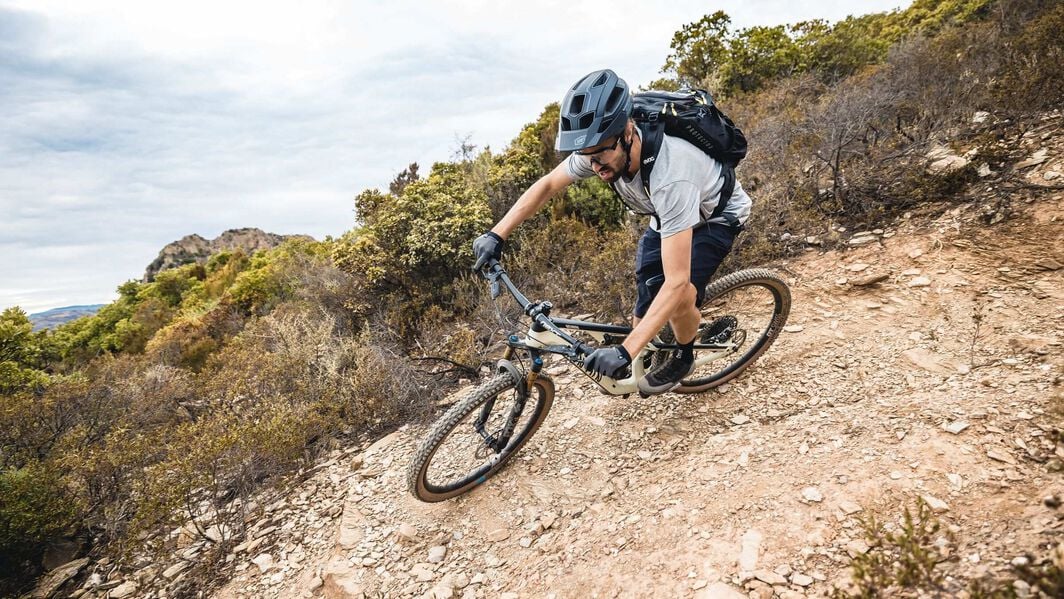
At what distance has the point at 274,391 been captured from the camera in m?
5.22

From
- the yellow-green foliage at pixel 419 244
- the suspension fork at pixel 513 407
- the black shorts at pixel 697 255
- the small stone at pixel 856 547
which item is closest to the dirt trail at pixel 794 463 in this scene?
the small stone at pixel 856 547

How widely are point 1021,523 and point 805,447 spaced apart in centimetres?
111

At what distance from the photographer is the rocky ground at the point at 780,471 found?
233 cm

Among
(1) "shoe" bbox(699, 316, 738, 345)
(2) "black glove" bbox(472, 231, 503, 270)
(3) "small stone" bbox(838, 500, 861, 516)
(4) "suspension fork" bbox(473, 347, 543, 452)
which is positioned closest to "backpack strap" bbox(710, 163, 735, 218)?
(1) "shoe" bbox(699, 316, 738, 345)

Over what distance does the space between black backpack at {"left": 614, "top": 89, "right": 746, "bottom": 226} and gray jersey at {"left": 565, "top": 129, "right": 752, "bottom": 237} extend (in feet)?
0.15

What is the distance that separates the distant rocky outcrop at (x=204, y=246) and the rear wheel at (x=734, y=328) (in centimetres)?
3800

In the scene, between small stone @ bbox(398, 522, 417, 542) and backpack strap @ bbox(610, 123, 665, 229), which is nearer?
backpack strap @ bbox(610, 123, 665, 229)

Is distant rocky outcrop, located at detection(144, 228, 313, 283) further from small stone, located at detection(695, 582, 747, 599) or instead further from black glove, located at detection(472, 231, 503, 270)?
small stone, located at detection(695, 582, 747, 599)

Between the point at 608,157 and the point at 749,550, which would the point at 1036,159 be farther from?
the point at 749,550

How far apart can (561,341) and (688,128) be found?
1516mm

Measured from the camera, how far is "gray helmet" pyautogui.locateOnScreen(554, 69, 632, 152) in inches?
94.6

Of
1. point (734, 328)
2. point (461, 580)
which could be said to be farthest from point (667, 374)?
point (461, 580)

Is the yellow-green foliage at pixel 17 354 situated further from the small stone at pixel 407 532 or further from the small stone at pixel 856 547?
the small stone at pixel 856 547

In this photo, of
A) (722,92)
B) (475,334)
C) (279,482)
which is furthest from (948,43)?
(279,482)
